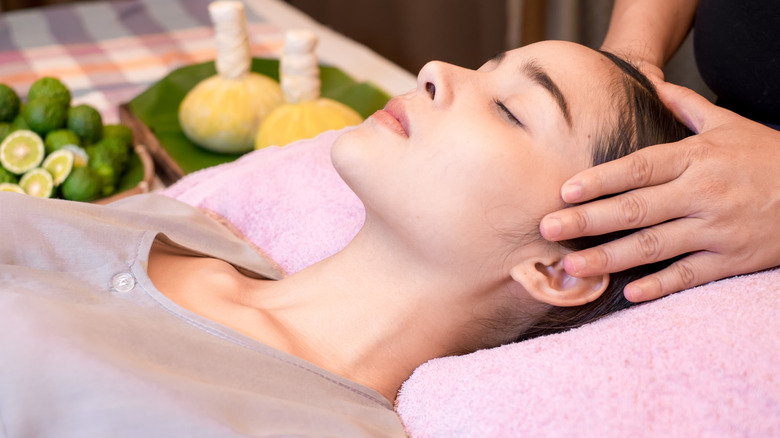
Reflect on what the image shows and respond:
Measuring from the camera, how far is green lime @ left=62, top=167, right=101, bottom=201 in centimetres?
144

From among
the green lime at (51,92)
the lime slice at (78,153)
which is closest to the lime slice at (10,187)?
the lime slice at (78,153)

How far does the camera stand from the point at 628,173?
0.81 m

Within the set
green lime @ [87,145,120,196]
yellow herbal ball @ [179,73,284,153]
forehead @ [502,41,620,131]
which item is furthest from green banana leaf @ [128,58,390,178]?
forehead @ [502,41,620,131]

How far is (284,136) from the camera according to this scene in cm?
160

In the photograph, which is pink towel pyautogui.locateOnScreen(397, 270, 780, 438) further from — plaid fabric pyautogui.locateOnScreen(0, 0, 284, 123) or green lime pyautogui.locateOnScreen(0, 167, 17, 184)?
plaid fabric pyautogui.locateOnScreen(0, 0, 284, 123)

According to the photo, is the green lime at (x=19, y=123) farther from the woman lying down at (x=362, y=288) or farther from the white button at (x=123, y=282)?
the white button at (x=123, y=282)

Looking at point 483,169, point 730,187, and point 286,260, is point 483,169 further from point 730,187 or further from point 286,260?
point 286,260

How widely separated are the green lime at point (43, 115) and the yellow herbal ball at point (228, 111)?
0.92 ft

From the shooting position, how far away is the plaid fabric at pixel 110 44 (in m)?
2.03

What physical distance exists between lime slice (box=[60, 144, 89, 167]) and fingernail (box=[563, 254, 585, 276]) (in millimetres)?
1107

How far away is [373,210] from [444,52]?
255cm

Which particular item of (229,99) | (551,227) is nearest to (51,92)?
(229,99)

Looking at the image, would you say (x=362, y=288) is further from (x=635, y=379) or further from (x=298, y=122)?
(x=298, y=122)

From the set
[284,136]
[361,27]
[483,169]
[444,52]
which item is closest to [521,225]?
[483,169]
